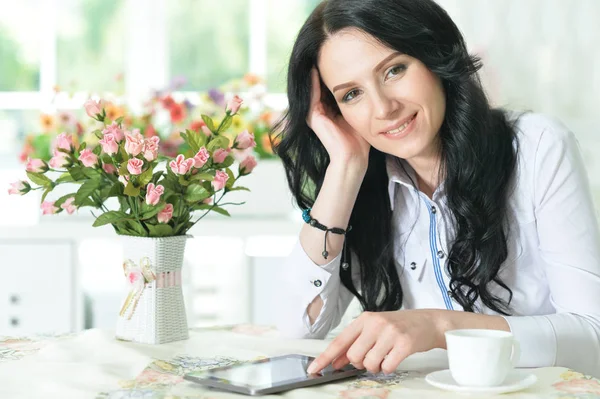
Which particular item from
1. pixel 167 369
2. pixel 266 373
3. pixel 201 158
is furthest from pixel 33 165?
pixel 266 373

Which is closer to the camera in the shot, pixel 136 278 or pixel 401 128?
A: pixel 136 278

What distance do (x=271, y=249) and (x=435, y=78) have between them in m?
1.37

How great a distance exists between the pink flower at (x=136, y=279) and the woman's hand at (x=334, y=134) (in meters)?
0.47

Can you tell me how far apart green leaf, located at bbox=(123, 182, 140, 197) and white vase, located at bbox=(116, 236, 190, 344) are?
0.28 ft

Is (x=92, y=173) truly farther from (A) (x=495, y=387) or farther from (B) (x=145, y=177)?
(A) (x=495, y=387)

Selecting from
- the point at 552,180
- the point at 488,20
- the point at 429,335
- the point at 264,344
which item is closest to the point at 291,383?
the point at 429,335

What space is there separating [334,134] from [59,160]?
57 centimetres

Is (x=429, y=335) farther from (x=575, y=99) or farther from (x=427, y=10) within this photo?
(x=575, y=99)

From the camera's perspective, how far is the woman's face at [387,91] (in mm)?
1563

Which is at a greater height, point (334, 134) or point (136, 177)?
point (334, 134)

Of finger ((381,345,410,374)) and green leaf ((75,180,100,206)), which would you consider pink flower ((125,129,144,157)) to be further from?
finger ((381,345,410,374))

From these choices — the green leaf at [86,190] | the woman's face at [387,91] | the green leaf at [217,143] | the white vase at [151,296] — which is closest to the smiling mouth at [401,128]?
the woman's face at [387,91]

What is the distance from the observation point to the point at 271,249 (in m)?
2.88

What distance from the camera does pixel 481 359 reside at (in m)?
1.04
